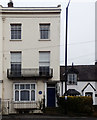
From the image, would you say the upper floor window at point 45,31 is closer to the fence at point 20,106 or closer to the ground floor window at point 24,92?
the ground floor window at point 24,92

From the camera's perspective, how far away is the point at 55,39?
1056 inches

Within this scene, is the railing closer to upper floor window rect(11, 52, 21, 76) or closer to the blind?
upper floor window rect(11, 52, 21, 76)

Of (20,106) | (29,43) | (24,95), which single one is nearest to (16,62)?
(29,43)

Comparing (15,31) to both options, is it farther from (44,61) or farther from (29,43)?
(44,61)

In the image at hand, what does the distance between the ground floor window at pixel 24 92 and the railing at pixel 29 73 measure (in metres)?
0.95

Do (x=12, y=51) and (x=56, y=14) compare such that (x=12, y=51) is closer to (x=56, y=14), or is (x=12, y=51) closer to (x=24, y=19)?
(x=24, y=19)

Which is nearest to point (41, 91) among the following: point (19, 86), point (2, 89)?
point (19, 86)

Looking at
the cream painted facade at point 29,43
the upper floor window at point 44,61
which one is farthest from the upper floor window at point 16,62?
the upper floor window at point 44,61

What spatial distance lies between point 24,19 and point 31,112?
30.0ft

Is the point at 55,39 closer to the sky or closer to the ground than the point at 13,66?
closer to the sky

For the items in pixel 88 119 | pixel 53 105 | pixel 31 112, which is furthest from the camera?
pixel 53 105

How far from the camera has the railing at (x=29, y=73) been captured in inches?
1021

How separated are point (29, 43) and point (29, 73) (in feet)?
9.82

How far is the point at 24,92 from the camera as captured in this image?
2631cm
